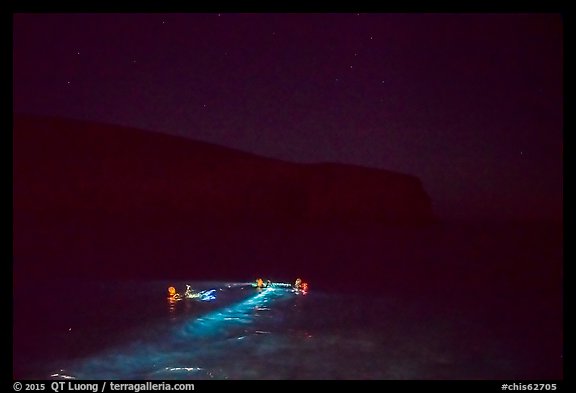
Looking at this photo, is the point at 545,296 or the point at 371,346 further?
the point at 545,296

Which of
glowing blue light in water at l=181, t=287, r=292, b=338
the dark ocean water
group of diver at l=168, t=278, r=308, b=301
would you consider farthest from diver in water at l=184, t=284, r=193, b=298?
glowing blue light in water at l=181, t=287, r=292, b=338

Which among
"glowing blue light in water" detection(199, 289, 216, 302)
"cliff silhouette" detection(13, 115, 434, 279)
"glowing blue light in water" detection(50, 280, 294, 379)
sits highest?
"cliff silhouette" detection(13, 115, 434, 279)

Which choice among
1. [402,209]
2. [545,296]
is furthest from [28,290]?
[402,209]

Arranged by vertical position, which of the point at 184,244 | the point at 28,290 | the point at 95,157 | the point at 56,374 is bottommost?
the point at 56,374

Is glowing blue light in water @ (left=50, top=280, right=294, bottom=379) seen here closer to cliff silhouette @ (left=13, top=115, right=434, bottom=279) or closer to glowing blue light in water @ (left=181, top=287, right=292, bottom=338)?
glowing blue light in water @ (left=181, top=287, right=292, bottom=338)

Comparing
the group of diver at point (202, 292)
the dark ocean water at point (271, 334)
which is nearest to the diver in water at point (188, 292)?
the group of diver at point (202, 292)

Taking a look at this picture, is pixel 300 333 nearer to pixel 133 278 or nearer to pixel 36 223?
pixel 133 278

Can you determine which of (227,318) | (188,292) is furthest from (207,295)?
(227,318)

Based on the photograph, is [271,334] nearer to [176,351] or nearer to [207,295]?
[176,351]
